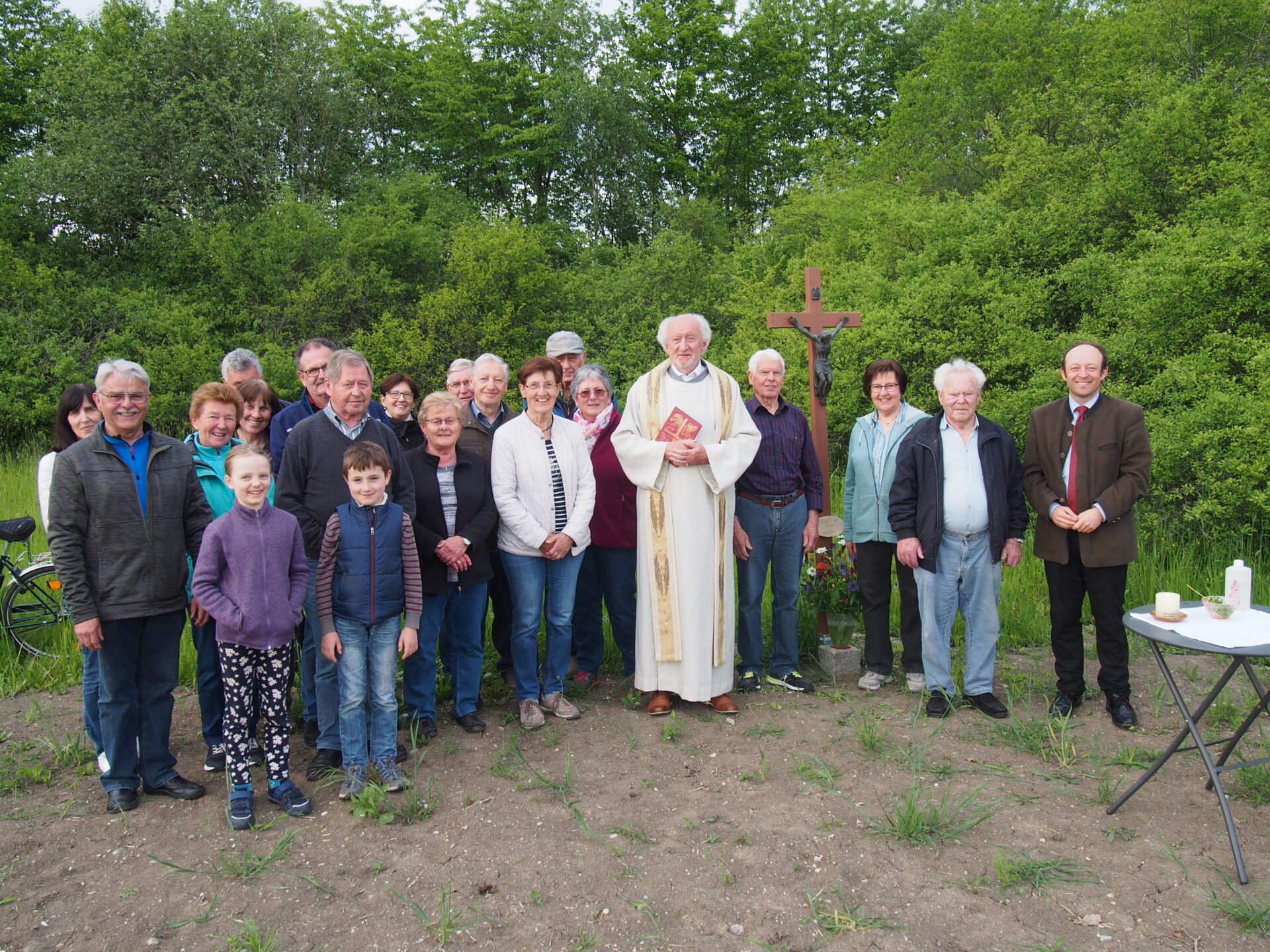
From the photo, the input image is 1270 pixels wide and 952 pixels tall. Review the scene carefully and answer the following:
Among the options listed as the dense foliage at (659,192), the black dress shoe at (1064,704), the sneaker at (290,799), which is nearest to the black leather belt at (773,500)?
the black dress shoe at (1064,704)

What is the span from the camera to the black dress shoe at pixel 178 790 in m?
4.18

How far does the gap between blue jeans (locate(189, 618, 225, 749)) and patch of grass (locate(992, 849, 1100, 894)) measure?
3.48 meters

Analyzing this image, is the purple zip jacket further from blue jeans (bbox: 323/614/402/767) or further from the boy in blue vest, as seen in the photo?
blue jeans (bbox: 323/614/402/767)

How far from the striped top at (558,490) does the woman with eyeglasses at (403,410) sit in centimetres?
83

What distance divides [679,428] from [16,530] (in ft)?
14.4

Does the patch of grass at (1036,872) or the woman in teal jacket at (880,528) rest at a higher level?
the woman in teal jacket at (880,528)

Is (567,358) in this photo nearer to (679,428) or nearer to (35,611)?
(679,428)

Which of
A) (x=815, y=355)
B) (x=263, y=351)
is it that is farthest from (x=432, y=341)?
(x=815, y=355)

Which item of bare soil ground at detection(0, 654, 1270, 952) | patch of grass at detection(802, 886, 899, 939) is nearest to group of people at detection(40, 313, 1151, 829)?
bare soil ground at detection(0, 654, 1270, 952)

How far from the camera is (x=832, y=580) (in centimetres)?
599

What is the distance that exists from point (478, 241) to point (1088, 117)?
439 inches

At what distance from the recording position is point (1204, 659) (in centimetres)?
639

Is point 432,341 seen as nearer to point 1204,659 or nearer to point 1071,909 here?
point 1204,659

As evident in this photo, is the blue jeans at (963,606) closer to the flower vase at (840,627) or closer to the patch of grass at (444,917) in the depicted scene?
the flower vase at (840,627)
